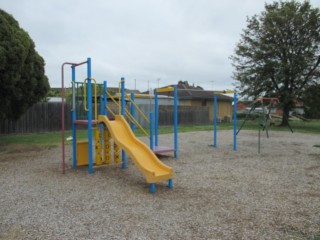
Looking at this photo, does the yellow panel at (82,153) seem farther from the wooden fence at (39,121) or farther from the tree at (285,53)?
the tree at (285,53)

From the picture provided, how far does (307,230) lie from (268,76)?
65.7ft

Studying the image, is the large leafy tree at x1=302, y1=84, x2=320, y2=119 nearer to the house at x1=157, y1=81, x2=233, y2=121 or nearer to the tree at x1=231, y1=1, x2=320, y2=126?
the tree at x1=231, y1=1, x2=320, y2=126

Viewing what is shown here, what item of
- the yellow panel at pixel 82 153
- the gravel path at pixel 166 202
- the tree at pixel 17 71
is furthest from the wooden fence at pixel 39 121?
the yellow panel at pixel 82 153

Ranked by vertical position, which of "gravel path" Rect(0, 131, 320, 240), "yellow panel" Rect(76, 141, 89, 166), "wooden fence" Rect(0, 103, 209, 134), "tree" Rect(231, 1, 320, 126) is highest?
"tree" Rect(231, 1, 320, 126)

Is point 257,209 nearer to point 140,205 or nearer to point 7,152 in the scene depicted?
point 140,205

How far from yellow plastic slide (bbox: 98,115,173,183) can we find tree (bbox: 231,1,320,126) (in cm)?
1701

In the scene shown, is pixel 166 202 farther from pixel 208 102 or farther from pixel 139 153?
pixel 208 102

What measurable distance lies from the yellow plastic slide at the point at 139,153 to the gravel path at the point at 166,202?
0.33 metres

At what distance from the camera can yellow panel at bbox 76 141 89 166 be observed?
7.50 meters

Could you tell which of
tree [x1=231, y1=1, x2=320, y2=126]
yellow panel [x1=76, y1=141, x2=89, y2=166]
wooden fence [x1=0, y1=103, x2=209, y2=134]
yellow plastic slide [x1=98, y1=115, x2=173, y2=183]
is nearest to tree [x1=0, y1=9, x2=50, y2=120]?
yellow panel [x1=76, y1=141, x2=89, y2=166]

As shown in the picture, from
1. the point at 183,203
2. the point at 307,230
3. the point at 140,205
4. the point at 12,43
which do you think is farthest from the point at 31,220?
the point at 12,43

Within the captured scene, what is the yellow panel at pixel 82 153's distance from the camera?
7504 millimetres

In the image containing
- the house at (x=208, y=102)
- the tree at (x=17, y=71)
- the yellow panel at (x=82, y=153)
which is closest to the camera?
the yellow panel at (x=82, y=153)

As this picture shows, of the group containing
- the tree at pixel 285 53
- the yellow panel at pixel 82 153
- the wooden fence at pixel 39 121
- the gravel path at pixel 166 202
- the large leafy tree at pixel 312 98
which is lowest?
the gravel path at pixel 166 202
